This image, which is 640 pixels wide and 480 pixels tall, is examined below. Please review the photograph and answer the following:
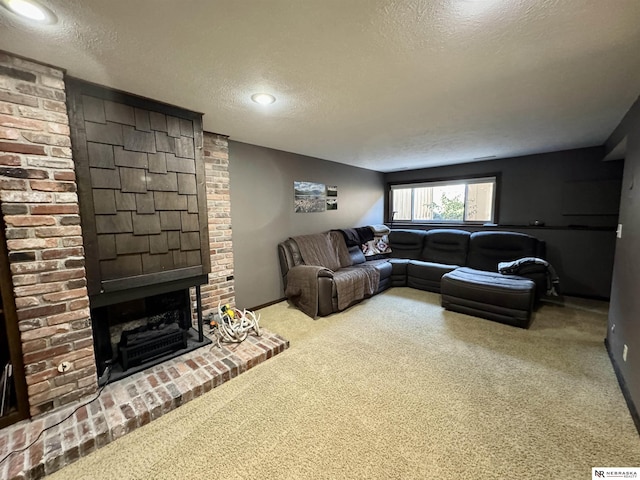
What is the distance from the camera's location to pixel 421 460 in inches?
54.0

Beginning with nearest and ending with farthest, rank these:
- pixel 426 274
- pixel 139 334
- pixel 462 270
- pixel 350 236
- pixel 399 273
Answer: pixel 139 334, pixel 462 270, pixel 426 274, pixel 399 273, pixel 350 236

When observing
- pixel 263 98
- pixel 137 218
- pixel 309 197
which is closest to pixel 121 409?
pixel 137 218

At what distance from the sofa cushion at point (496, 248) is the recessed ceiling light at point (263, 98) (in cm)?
397

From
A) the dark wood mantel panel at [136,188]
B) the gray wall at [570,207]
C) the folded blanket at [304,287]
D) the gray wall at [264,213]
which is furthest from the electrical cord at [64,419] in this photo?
the gray wall at [570,207]

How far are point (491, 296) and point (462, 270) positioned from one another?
76 centimetres

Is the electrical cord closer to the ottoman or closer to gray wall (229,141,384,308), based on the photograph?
gray wall (229,141,384,308)

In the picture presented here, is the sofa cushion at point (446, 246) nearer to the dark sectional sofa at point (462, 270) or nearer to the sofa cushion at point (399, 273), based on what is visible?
the dark sectional sofa at point (462, 270)

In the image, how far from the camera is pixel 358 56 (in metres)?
1.45

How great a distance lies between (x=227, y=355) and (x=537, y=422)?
2325mm

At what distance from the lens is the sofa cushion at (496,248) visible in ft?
12.7

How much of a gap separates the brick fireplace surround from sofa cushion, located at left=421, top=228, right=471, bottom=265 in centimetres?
427

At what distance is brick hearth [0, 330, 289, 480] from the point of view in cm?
135

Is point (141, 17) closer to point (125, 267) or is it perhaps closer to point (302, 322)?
point (125, 267)

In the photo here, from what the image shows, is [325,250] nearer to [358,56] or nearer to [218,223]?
[218,223]
